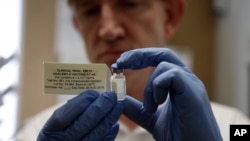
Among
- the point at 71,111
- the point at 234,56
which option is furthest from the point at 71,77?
the point at 234,56

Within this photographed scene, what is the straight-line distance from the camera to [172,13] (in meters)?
1.01

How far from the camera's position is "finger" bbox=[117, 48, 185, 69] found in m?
0.58

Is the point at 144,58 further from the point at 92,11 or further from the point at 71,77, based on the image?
the point at 92,11

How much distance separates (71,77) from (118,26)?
34cm

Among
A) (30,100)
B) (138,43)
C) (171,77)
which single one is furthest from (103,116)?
(30,100)

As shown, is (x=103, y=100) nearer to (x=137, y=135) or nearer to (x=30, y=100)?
(x=137, y=135)

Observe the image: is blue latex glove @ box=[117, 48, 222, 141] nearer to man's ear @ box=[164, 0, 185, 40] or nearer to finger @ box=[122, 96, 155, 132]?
finger @ box=[122, 96, 155, 132]

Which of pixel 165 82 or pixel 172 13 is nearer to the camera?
pixel 165 82

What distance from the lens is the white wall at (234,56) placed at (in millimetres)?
1784

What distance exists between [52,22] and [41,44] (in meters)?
0.13

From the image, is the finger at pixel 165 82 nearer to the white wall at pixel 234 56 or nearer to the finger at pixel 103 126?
the finger at pixel 103 126

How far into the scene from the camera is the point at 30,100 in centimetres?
160

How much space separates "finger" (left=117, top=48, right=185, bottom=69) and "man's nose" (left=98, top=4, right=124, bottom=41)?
0.87 feet

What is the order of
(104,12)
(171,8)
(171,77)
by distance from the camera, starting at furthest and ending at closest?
(171,8)
(104,12)
(171,77)
